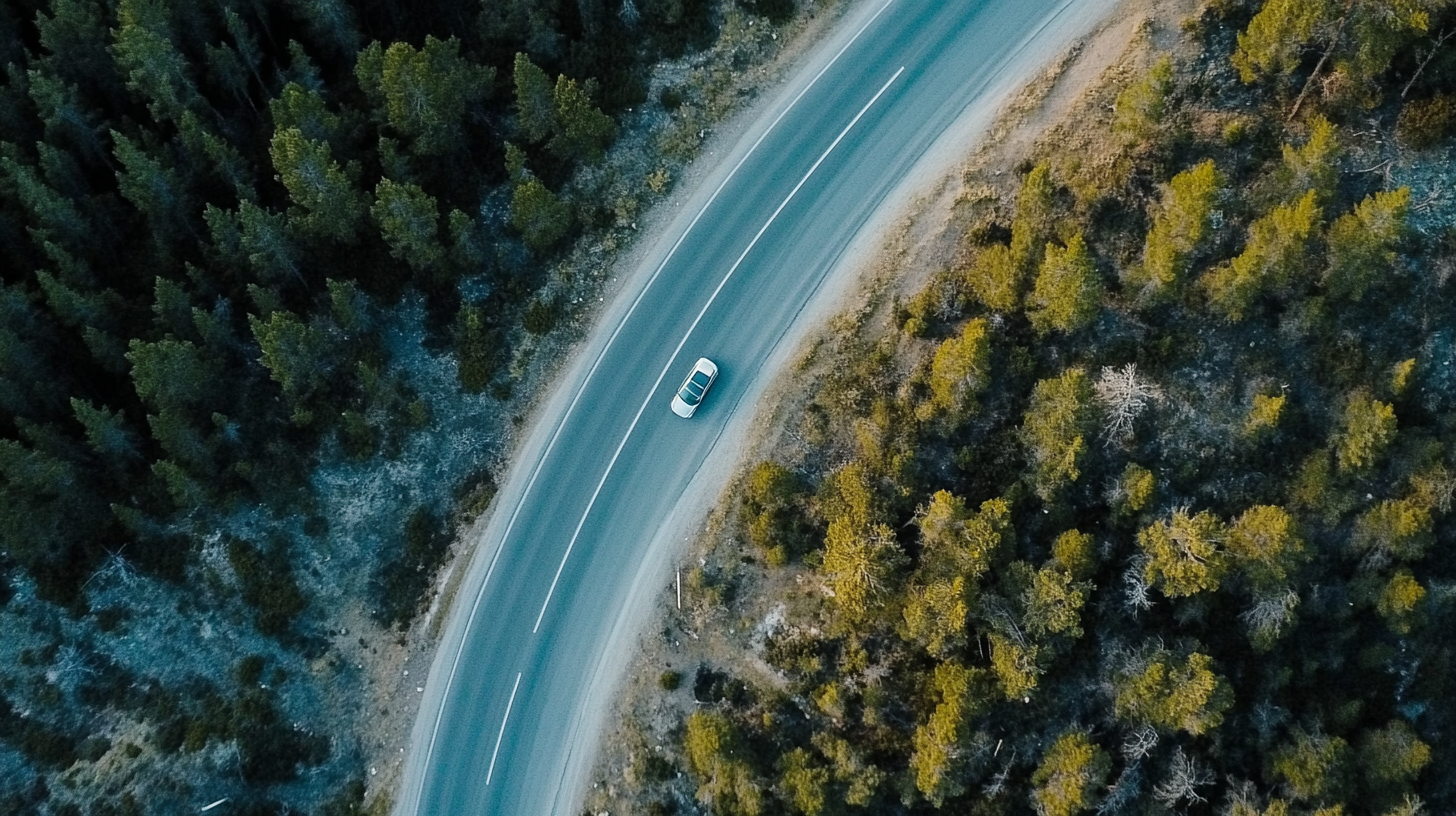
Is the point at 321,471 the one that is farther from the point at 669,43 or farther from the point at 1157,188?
the point at 1157,188

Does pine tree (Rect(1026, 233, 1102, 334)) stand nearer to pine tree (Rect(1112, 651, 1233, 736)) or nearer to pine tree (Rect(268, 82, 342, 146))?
pine tree (Rect(1112, 651, 1233, 736))

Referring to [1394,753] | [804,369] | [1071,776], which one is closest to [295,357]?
[804,369]

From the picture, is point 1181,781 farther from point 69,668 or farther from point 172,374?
point 69,668

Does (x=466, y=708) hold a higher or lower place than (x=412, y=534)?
lower

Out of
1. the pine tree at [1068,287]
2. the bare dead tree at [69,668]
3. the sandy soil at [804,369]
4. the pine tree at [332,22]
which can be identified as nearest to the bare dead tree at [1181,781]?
the sandy soil at [804,369]

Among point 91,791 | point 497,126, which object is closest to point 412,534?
point 91,791
